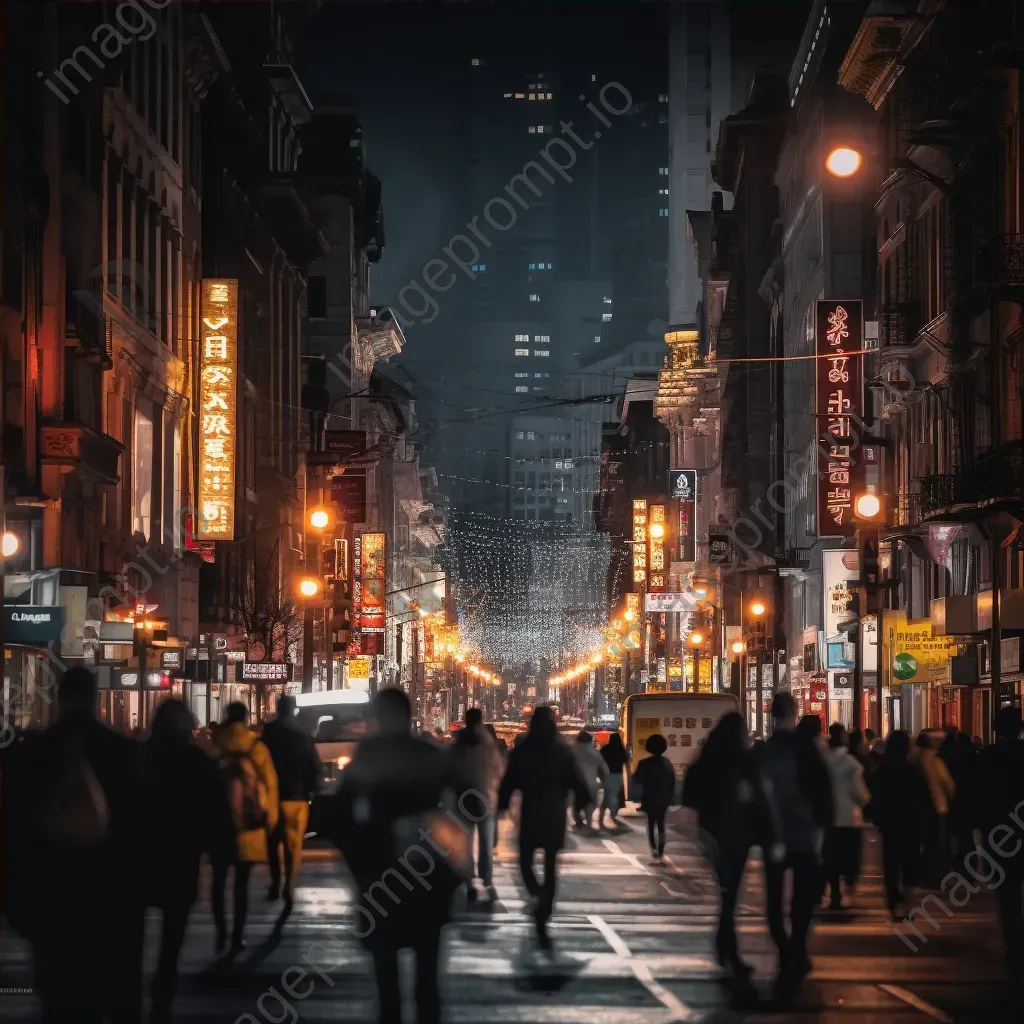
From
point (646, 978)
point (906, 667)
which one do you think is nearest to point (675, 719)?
point (906, 667)

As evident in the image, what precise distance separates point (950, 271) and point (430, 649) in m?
103

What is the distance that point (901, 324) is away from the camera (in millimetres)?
54594

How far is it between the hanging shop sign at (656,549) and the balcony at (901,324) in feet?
214

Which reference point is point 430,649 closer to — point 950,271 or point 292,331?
point 292,331

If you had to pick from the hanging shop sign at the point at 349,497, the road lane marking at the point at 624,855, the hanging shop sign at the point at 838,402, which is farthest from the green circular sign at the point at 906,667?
the hanging shop sign at the point at 349,497

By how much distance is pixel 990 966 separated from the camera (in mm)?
17016

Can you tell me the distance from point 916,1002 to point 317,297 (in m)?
106

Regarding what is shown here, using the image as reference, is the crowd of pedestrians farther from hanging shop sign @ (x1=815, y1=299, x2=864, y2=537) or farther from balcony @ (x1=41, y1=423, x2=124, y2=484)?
hanging shop sign @ (x1=815, y1=299, x2=864, y2=537)

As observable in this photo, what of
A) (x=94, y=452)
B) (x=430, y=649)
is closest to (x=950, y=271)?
(x=94, y=452)

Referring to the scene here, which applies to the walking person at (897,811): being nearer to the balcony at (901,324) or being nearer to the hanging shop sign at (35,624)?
the hanging shop sign at (35,624)

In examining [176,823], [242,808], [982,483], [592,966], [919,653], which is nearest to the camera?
[176,823]

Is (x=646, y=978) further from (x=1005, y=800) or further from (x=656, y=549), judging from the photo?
(x=656, y=549)

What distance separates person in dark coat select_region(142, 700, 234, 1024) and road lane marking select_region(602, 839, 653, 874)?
1415 centimetres

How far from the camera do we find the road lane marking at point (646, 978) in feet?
45.2
